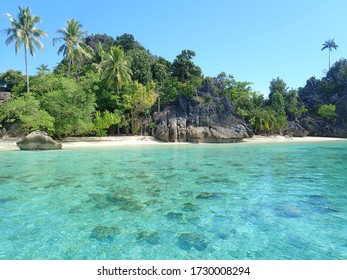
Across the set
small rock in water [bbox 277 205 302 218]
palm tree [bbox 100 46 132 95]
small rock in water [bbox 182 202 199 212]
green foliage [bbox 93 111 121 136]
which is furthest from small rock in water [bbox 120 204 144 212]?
palm tree [bbox 100 46 132 95]

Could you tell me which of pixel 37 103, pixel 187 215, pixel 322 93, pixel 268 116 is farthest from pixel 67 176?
pixel 322 93

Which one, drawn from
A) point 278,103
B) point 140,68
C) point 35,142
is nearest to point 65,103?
point 35,142

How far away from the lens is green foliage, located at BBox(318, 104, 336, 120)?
5381 cm

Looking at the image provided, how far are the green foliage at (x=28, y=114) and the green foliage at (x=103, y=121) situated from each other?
601cm

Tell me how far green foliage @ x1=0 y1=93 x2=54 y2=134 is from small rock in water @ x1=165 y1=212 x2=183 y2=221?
26.2m

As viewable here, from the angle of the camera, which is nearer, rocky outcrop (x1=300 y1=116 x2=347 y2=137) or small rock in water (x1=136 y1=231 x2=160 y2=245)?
small rock in water (x1=136 y1=231 x2=160 y2=245)

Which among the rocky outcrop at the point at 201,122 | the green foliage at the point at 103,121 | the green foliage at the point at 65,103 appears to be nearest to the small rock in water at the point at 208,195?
the green foliage at the point at 65,103

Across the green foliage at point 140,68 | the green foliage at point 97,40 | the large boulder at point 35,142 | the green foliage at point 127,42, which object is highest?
the green foliage at point 97,40

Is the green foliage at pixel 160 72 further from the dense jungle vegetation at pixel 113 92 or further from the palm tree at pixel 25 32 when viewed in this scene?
the palm tree at pixel 25 32

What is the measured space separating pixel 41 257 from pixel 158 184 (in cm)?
558

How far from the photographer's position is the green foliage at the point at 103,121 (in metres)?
33.9

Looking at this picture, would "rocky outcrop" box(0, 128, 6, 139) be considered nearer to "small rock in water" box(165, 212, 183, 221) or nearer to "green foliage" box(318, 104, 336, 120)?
"small rock in water" box(165, 212, 183, 221)

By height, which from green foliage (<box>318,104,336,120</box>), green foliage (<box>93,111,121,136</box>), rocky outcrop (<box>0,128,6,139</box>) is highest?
green foliage (<box>318,104,336,120</box>)
